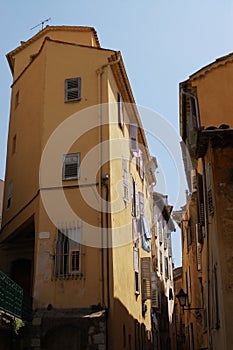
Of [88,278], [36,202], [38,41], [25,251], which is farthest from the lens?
[38,41]

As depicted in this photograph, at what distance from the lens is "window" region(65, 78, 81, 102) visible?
19203 millimetres

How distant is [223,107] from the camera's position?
14.8 metres

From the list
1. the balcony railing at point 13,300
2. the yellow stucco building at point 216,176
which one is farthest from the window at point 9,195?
the yellow stucco building at point 216,176

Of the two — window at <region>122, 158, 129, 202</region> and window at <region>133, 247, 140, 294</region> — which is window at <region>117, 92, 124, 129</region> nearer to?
window at <region>122, 158, 129, 202</region>

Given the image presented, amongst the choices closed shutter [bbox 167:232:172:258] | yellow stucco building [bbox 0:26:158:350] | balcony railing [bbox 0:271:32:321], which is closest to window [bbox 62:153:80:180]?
yellow stucco building [bbox 0:26:158:350]

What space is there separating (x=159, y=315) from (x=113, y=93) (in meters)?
17.0

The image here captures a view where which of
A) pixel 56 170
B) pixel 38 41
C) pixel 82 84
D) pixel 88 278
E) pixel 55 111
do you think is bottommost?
pixel 88 278

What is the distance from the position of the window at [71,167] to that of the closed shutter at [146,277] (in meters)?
7.98

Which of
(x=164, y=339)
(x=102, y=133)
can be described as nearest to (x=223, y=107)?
(x=102, y=133)

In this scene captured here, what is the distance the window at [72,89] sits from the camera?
1920 centimetres

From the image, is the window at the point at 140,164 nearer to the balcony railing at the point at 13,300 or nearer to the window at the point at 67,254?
the window at the point at 67,254

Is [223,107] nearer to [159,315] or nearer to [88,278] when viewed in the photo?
[88,278]

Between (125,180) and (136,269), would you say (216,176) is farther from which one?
(136,269)

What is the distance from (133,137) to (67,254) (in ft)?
31.2
